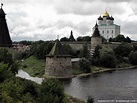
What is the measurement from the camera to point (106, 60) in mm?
38875

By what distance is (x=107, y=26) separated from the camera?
74.4m

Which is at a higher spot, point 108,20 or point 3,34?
point 108,20

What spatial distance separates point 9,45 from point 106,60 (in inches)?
642

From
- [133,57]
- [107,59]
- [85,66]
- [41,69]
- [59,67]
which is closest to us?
[59,67]

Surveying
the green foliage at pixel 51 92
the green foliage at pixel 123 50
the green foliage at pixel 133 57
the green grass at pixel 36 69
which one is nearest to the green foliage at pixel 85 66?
the green grass at pixel 36 69

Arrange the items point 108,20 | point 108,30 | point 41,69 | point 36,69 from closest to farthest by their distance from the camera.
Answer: point 41,69, point 36,69, point 108,20, point 108,30

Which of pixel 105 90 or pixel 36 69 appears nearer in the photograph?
pixel 105 90

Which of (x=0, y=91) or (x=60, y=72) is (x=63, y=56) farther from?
(x=0, y=91)

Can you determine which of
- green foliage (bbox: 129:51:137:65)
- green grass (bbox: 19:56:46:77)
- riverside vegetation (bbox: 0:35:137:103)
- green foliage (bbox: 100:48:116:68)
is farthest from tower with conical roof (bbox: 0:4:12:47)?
green foliage (bbox: 129:51:137:65)

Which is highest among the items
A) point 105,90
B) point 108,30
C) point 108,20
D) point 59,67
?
point 108,20

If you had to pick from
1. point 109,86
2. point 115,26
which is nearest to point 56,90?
point 109,86

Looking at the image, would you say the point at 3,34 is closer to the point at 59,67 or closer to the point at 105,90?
the point at 59,67

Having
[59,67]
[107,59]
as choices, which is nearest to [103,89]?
[59,67]

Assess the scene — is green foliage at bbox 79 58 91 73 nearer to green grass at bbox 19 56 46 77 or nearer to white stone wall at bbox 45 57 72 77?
white stone wall at bbox 45 57 72 77
